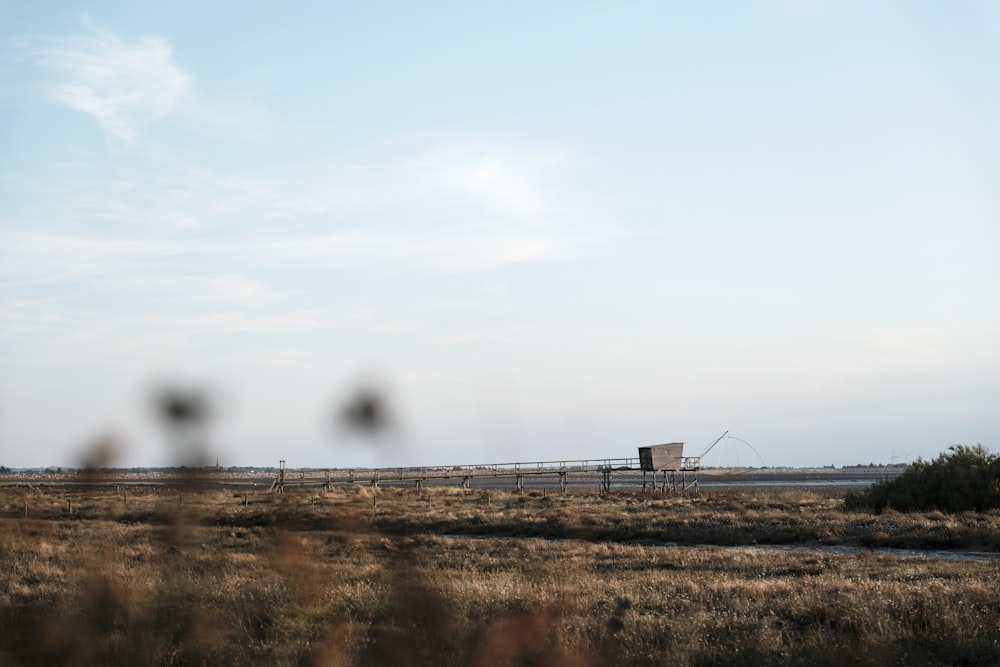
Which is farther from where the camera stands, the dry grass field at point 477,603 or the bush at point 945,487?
the bush at point 945,487

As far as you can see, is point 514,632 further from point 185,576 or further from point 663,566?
point 663,566

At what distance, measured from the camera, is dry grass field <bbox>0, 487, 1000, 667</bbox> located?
10.2 metres

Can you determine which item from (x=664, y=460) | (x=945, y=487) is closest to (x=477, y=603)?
(x=945, y=487)

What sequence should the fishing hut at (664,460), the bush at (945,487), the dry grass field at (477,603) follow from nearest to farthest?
the dry grass field at (477,603)
the bush at (945,487)
the fishing hut at (664,460)

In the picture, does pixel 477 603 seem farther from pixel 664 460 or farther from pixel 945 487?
pixel 664 460

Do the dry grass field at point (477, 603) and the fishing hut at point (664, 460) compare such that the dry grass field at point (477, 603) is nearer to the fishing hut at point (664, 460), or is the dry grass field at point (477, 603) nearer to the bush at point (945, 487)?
the bush at point (945, 487)

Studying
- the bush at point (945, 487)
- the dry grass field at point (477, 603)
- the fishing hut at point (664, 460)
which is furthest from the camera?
the fishing hut at point (664, 460)

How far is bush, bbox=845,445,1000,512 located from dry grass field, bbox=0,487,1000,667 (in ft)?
27.0

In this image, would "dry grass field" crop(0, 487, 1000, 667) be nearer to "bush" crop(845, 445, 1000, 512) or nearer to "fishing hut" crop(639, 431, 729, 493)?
"bush" crop(845, 445, 1000, 512)

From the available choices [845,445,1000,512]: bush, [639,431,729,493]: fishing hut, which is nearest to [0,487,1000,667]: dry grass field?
[845,445,1000,512]: bush

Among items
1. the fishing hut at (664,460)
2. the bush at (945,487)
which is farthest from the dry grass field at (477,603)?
the fishing hut at (664,460)

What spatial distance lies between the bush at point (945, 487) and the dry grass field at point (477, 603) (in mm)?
8224

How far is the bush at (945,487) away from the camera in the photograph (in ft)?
101

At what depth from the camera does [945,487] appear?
1258 inches
